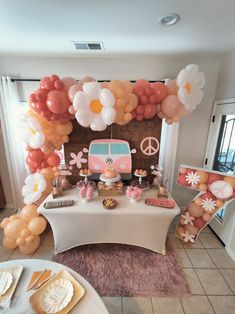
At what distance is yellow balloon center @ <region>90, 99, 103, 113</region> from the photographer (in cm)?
155

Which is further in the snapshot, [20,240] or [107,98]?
[20,240]

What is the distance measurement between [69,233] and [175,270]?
1.25 m

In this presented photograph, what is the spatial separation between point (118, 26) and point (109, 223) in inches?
76.9

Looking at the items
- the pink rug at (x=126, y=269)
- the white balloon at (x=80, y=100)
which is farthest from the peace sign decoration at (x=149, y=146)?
the pink rug at (x=126, y=269)

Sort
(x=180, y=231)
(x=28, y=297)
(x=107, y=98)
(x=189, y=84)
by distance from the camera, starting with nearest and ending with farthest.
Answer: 1. (x=28, y=297)
2. (x=107, y=98)
3. (x=189, y=84)
4. (x=180, y=231)

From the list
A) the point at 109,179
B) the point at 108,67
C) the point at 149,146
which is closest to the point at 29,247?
the point at 109,179

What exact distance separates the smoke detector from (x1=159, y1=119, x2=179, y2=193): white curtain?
1229mm

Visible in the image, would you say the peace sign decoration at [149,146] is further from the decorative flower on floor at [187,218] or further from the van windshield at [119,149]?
the decorative flower on floor at [187,218]

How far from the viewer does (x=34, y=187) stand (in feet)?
6.37

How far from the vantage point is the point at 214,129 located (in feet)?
7.97

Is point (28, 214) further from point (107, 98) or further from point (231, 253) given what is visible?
point (231, 253)

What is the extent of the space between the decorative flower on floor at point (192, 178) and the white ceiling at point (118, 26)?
1492 mm

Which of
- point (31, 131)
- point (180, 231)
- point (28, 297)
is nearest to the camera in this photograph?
point (28, 297)

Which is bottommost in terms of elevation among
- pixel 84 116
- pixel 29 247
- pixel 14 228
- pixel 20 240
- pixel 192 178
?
pixel 29 247
